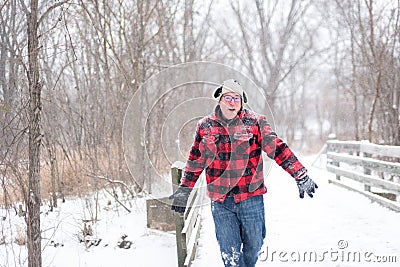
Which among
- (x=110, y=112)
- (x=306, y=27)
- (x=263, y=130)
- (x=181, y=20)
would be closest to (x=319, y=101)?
(x=306, y=27)

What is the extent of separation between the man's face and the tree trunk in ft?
5.62

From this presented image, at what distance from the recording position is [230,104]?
10.4ft

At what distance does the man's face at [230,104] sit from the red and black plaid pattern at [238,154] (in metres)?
0.04

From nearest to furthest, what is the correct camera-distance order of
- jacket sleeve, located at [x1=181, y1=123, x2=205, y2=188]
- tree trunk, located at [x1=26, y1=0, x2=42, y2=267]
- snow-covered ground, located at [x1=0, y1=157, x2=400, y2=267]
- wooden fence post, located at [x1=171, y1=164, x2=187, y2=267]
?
jacket sleeve, located at [x1=181, y1=123, x2=205, y2=188]
tree trunk, located at [x1=26, y1=0, x2=42, y2=267]
wooden fence post, located at [x1=171, y1=164, x2=187, y2=267]
snow-covered ground, located at [x1=0, y1=157, x2=400, y2=267]

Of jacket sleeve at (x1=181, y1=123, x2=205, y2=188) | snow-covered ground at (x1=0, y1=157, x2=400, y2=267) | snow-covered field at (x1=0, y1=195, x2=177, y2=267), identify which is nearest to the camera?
jacket sleeve at (x1=181, y1=123, x2=205, y2=188)

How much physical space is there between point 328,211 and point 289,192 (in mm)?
1996

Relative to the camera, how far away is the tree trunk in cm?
370

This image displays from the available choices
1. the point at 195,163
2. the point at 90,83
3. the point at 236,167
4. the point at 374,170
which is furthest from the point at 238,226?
the point at 90,83

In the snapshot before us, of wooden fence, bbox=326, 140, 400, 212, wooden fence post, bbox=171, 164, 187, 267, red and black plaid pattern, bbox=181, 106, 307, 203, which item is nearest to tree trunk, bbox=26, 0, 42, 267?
wooden fence post, bbox=171, 164, 187, 267

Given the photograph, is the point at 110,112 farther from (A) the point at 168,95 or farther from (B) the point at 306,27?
(B) the point at 306,27

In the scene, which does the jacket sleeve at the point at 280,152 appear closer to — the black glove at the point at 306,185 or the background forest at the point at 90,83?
the black glove at the point at 306,185

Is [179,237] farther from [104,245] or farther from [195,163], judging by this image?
[104,245]

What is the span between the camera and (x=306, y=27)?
73.7 feet

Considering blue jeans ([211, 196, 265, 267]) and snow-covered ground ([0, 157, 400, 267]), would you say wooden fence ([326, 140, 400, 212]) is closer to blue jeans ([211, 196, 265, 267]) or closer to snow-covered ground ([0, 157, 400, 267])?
snow-covered ground ([0, 157, 400, 267])
